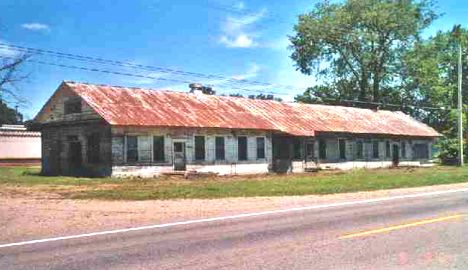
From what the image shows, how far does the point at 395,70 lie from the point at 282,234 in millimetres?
58881

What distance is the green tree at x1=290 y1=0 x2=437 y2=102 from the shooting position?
212ft

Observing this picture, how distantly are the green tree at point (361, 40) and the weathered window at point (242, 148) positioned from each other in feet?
100.0

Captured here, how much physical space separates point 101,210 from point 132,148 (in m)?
16.6

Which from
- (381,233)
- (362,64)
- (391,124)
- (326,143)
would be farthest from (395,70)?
(381,233)

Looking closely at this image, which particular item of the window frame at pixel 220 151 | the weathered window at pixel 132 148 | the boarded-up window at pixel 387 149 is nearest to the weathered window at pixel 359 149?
the boarded-up window at pixel 387 149

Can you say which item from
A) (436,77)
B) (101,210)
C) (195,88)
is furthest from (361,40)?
(101,210)

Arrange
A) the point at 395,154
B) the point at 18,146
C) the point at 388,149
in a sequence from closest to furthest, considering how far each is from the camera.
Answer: the point at 388,149
the point at 395,154
the point at 18,146

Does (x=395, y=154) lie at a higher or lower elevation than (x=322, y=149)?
lower

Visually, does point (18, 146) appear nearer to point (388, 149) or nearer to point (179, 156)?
point (179, 156)

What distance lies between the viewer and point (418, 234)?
35.2 feet

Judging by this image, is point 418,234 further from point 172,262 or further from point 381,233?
point 172,262

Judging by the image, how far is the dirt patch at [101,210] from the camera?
1279 centimetres

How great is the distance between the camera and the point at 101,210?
16.3m

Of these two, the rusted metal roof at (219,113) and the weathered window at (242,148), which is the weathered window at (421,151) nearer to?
the rusted metal roof at (219,113)
